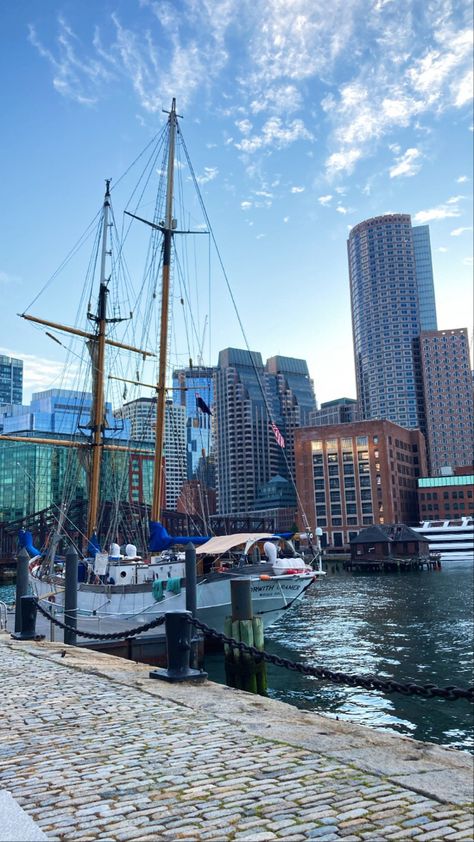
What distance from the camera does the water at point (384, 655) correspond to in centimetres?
1959

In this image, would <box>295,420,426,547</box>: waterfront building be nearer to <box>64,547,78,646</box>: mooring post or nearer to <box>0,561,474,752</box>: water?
<box>0,561,474,752</box>: water

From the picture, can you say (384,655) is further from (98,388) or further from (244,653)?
(98,388)

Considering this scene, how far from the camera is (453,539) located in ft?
444

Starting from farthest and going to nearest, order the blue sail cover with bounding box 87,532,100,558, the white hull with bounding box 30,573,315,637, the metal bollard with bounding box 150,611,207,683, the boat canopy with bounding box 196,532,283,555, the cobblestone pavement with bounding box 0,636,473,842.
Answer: the blue sail cover with bounding box 87,532,100,558, the white hull with bounding box 30,573,315,637, the boat canopy with bounding box 196,532,283,555, the metal bollard with bounding box 150,611,207,683, the cobblestone pavement with bounding box 0,636,473,842

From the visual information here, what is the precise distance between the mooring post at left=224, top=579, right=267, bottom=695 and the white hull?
31.9ft

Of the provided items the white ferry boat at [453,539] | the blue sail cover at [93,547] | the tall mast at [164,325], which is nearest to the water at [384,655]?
the blue sail cover at [93,547]

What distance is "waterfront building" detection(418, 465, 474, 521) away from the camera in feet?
525

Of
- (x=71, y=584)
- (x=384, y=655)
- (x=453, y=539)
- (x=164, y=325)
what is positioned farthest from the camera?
(x=453, y=539)

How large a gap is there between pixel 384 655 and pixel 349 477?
430 feet

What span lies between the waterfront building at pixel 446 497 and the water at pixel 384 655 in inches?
4069

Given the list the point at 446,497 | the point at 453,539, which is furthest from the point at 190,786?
the point at 446,497

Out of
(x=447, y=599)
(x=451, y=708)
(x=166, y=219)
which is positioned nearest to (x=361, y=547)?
(x=447, y=599)

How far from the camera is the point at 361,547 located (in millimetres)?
123812

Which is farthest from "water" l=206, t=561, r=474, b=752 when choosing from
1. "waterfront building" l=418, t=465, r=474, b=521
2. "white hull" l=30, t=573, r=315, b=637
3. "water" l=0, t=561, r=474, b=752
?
"waterfront building" l=418, t=465, r=474, b=521
